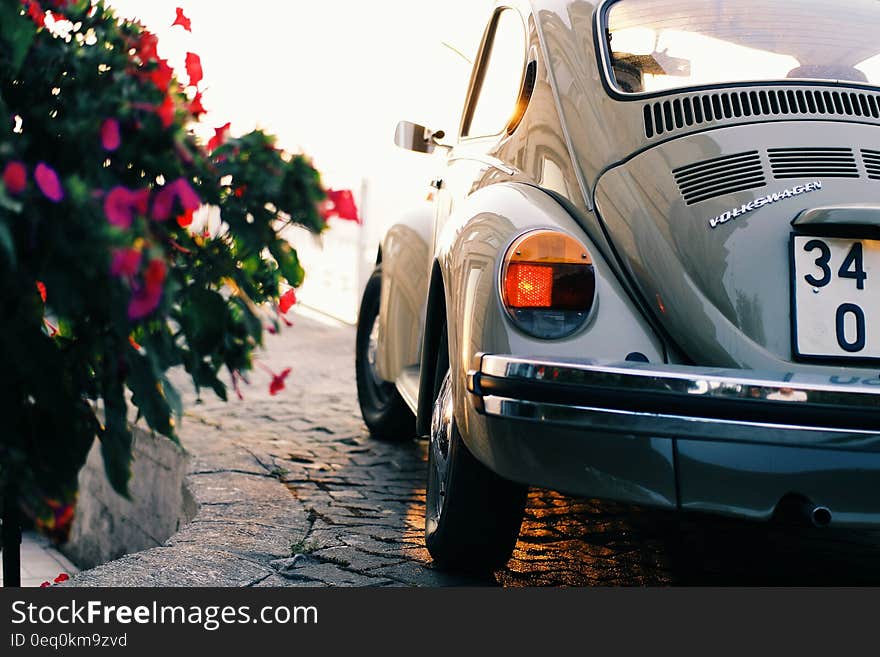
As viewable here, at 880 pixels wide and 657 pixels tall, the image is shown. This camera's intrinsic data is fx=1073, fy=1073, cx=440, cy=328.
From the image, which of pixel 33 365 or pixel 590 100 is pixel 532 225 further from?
pixel 33 365

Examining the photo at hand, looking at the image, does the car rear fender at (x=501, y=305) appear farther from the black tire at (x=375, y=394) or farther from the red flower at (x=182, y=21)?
the black tire at (x=375, y=394)

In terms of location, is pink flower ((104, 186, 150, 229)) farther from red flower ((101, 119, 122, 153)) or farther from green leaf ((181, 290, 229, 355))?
green leaf ((181, 290, 229, 355))

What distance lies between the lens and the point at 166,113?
5.92 feet

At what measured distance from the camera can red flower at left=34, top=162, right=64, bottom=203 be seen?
167 centimetres

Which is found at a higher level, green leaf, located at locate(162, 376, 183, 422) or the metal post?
green leaf, located at locate(162, 376, 183, 422)

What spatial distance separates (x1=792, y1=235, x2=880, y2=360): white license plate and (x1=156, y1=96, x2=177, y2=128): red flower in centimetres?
154

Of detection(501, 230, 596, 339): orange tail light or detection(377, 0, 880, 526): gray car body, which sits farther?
detection(501, 230, 596, 339): orange tail light

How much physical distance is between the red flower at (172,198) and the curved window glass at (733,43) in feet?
5.39

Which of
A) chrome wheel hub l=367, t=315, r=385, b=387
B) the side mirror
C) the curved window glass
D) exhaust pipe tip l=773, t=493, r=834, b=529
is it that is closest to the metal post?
exhaust pipe tip l=773, t=493, r=834, b=529

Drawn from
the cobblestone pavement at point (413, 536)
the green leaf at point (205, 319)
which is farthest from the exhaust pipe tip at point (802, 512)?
the green leaf at point (205, 319)

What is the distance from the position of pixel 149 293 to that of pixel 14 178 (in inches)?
10.5

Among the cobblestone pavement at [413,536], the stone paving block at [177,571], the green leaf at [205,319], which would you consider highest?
the green leaf at [205,319]

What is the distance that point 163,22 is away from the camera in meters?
2.46

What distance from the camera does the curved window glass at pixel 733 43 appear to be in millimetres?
3092
